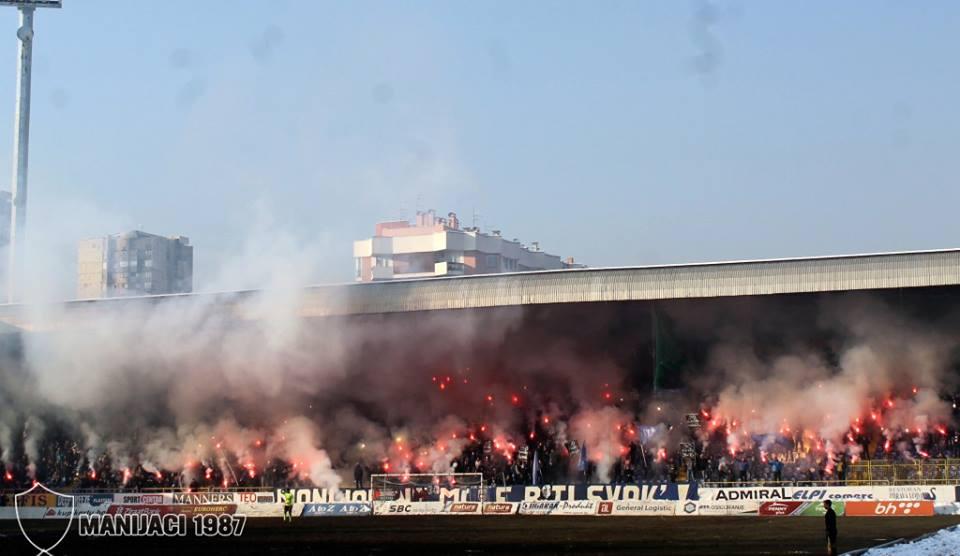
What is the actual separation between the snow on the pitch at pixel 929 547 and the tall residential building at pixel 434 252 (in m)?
118

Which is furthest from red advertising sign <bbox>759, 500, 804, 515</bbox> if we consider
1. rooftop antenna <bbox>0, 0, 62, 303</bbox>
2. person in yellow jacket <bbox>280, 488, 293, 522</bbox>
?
rooftop antenna <bbox>0, 0, 62, 303</bbox>

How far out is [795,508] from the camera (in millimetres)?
40062

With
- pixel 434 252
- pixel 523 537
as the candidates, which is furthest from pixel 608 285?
pixel 434 252

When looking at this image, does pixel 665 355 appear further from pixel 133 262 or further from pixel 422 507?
pixel 133 262

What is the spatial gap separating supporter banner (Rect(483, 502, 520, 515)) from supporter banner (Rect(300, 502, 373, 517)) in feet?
15.9

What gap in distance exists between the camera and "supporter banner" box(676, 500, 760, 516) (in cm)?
4078

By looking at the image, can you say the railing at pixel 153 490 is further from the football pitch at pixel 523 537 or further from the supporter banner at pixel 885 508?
the supporter banner at pixel 885 508

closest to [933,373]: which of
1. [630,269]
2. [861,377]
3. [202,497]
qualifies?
[861,377]

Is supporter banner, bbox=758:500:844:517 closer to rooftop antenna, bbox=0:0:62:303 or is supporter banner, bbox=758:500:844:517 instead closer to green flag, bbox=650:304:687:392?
green flag, bbox=650:304:687:392

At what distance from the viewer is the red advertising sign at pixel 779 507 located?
40119mm

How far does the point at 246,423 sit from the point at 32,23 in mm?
26107

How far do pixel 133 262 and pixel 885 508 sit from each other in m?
140

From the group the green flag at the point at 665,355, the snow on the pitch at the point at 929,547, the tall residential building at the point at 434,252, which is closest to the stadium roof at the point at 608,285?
the green flag at the point at 665,355

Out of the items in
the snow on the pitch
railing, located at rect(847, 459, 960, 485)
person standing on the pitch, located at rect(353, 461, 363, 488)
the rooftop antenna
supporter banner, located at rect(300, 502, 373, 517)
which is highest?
the rooftop antenna
